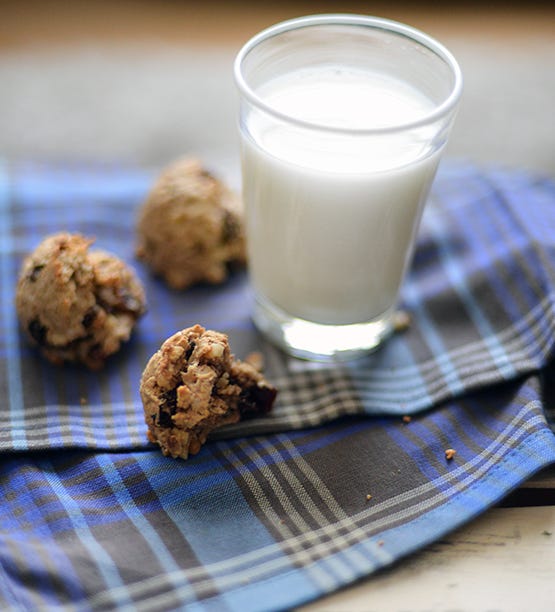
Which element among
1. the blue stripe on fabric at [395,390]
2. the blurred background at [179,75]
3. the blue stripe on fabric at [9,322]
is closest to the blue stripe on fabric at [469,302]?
the blue stripe on fabric at [395,390]

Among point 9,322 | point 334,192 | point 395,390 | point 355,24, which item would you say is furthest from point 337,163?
point 9,322

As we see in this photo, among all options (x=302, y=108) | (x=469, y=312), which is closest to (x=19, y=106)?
(x=302, y=108)

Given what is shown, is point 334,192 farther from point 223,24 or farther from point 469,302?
point 223,24

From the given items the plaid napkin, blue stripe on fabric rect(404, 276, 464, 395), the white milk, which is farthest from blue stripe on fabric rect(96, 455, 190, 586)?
blue stripe on fabric rect(404, 276, 464, 395)

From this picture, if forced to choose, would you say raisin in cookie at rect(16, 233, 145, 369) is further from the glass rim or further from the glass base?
the glass rim

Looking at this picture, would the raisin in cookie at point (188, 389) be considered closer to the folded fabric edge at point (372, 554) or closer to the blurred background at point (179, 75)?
the folded fabric edge at point (372, 554)
